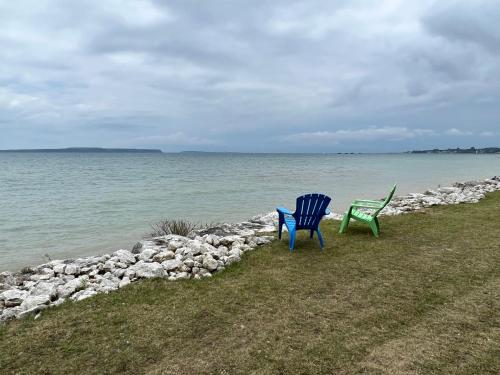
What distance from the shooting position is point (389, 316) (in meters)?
3.84

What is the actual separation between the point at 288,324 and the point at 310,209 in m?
3.11

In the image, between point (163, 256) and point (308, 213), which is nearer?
point (163, 256)

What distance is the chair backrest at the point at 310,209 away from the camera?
254 inches

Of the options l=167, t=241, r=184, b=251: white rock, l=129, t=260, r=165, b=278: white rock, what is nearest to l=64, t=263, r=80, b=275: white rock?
l=129, t=260, r=165, b=278: white rock

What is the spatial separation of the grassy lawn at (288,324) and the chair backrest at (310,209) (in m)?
1.01

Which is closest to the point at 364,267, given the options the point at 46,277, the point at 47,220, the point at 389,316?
the point at 389,316

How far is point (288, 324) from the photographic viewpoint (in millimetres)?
3709

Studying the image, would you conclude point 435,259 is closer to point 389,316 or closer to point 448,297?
point 448,297

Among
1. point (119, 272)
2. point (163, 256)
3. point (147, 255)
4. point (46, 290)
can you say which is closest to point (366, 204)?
point (163, 256)

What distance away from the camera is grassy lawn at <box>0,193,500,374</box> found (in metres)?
3.08

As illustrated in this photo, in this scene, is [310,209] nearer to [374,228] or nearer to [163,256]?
[374,228]

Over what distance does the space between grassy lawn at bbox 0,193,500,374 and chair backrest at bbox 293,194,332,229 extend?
1.01 meters

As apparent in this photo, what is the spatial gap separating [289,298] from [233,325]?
912 millimetres

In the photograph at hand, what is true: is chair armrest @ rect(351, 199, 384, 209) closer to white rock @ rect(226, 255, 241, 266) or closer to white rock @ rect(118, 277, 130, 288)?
white rock @ rect(226, 255, 241, 266)
